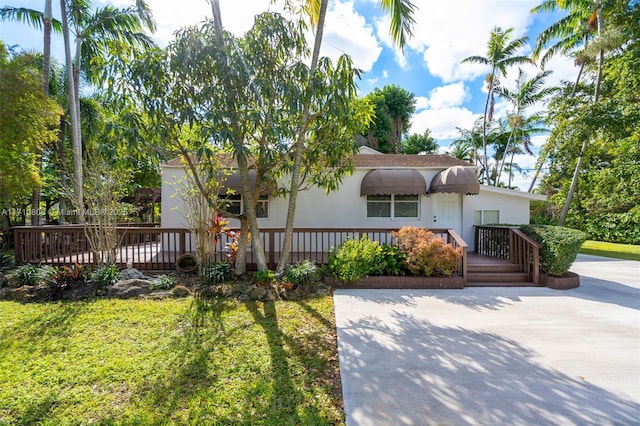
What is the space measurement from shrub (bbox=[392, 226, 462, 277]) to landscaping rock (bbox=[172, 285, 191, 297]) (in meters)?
6.09

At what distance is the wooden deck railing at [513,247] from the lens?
7871mm

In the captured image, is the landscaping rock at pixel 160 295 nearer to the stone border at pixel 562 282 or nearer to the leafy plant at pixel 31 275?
the leafy plant at pixel 31 275

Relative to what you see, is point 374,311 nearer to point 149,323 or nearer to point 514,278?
point 149,323

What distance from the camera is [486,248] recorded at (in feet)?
34.4

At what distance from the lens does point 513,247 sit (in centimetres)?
866

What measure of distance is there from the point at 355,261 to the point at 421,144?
24.6 metres

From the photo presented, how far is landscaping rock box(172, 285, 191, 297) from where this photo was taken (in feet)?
21.7

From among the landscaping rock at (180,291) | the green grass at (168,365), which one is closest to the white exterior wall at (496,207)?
the green grass at (168,365)

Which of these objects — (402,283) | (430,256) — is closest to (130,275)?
(402,283)

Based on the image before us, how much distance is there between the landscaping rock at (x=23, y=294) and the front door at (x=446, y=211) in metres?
13.1

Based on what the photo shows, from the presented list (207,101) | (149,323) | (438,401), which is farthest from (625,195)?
(149,323)

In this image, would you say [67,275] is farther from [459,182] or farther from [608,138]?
[608,138]

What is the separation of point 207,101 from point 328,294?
18.1ft

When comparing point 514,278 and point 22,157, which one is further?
point 22,157
